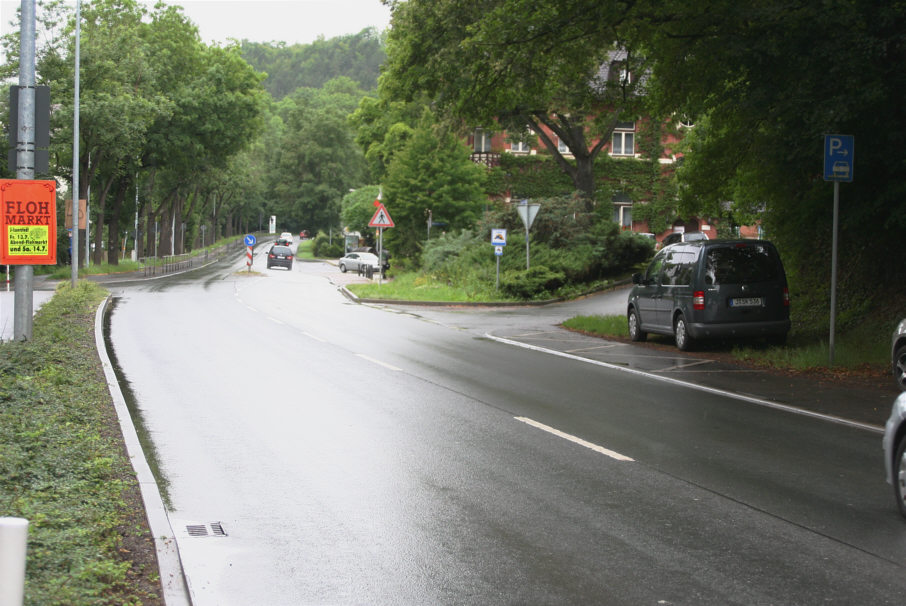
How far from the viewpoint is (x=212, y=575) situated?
205 inches

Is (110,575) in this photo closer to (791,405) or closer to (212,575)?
(212,575)

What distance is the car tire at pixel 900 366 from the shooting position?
1210cm

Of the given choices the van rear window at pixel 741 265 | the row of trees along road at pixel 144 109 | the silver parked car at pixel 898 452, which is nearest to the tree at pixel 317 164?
the row of trees along road at pixel 144 109

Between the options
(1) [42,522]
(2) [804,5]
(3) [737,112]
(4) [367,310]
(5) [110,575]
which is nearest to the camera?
(5) [110,575]

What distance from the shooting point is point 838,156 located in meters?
14.0

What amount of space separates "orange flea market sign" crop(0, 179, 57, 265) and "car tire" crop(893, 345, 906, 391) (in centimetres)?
1080

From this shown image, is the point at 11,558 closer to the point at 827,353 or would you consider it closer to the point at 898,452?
the point at 898,452

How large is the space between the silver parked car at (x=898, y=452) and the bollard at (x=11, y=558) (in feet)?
17.5

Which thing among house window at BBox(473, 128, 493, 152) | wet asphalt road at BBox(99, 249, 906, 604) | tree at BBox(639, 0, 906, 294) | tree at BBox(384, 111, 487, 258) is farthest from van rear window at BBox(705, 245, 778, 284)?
house window at BBox(473, 128, 493, 152)

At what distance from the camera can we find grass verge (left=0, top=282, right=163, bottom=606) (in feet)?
14.9

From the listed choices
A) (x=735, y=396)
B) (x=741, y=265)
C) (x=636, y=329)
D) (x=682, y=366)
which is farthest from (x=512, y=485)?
(x=636, y=329)

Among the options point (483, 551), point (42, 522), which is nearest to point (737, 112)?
point (483, 551)

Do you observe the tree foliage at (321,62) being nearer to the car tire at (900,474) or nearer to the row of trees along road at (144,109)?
the row of trees along road at (144,109)

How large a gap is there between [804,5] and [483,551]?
1207 centimetres
